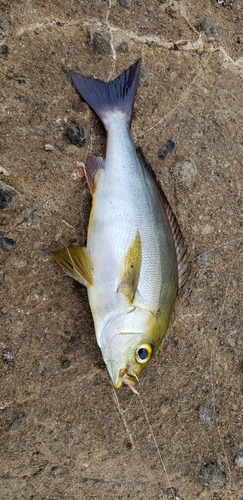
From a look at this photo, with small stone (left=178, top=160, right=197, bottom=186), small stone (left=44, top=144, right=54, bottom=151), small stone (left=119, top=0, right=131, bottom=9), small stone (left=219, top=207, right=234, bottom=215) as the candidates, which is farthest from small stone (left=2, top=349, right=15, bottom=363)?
small stone (left=119, top=0, right=131, bottom=9)

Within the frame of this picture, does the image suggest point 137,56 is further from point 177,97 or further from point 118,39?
point 177,97

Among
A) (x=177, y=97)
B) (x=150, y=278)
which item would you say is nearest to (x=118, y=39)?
(x=177, y=97)

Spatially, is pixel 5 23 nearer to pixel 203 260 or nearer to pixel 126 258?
pixel 126 258

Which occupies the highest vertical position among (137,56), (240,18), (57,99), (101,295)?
(240,18)

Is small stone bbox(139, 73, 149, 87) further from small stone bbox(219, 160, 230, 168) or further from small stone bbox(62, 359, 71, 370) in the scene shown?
small stone bbox(62, 359, 71, 370)

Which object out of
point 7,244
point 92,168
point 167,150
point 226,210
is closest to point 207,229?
point 226,210
